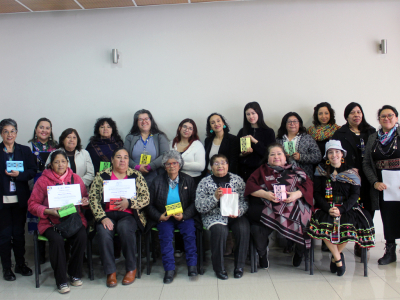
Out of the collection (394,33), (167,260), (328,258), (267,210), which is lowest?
(328,258)

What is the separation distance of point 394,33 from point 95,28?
13.2ft

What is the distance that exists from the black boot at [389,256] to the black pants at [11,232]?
3789mm

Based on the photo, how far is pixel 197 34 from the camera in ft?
13.0

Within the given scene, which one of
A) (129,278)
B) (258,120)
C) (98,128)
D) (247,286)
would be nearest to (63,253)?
(129,278)

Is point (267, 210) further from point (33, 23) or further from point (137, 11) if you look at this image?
point (33, 23)

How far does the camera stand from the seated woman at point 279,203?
2.87m

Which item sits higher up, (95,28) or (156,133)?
(95,28)

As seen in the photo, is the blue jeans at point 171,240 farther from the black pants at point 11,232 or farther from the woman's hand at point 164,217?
the black pants at point 11,232

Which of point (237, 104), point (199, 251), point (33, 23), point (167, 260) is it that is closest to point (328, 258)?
point (199, 251)

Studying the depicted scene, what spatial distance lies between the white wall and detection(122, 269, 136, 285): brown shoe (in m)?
1.87

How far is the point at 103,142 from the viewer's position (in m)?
3.68

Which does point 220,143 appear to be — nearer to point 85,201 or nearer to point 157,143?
point 157,143

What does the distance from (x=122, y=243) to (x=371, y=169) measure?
8.85 feet

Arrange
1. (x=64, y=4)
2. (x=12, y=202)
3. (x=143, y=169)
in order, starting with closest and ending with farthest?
(x=12, y=202) < (x=143, y=169) < (x=64, y=4)
